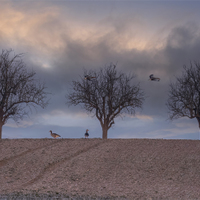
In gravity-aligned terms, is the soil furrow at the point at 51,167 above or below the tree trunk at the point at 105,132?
below

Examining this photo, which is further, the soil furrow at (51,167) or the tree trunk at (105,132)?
the tree trunk at (105,132)

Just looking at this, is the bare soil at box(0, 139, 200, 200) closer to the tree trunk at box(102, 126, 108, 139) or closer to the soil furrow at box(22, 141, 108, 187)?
the soil furrow at box(22, 141, 108, 187)

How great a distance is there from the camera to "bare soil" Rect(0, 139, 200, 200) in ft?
44.2

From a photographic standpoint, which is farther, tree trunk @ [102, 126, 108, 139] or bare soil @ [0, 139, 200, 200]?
tree trunk @ [102, 126, 108, 139]

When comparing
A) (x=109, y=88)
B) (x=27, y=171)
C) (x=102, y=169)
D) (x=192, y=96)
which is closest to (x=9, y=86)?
(x=109, y=88)

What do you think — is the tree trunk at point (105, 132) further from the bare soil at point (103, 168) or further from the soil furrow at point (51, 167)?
→ the soil furrow at point (51, 167)

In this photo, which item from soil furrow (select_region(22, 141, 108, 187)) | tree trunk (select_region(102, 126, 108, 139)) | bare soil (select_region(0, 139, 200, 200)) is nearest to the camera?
bare soil (select_region(0, 139, 200, 200))

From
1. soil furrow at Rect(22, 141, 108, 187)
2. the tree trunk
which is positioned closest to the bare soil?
soil furrow at Rect(22, 141, 108, 187)

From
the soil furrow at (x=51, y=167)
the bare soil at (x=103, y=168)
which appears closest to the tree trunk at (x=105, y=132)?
the bare soil at (x=103, y=168)

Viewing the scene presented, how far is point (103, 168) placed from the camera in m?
16.7

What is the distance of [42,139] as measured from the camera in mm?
24609

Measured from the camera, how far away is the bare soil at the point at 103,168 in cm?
1348

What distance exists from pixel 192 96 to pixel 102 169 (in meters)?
17.2

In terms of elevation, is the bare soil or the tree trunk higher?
the tree trunk
